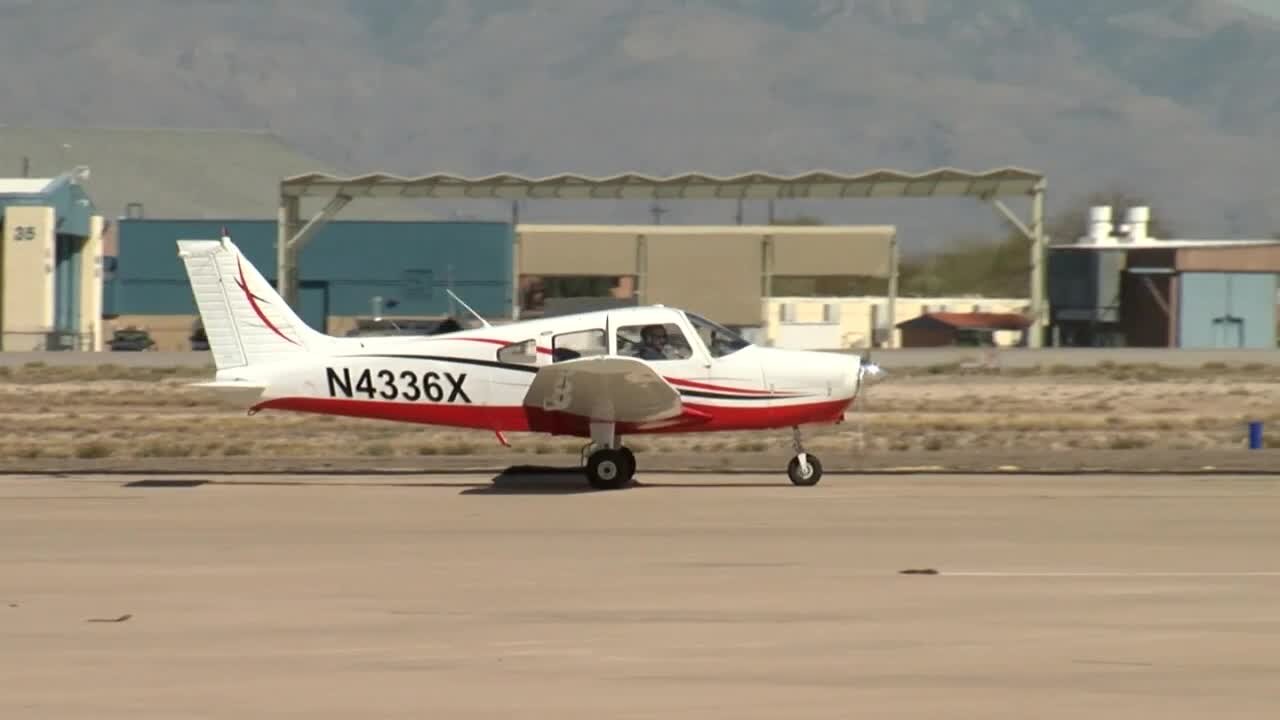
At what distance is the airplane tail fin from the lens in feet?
65.6

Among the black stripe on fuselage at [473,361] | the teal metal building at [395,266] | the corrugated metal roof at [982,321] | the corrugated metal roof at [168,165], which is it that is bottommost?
the black stripe on fuselage at [473,361]

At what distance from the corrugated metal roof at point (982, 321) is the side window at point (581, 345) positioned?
53.5 metres

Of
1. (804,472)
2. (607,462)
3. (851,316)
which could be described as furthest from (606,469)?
(851,316)

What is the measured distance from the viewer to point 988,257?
8488cm

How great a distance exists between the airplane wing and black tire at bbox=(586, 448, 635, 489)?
0.40 m

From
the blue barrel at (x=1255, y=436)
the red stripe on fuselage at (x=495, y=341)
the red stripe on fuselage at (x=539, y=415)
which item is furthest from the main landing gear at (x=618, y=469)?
the blue barrel at (x=1255, y=436)

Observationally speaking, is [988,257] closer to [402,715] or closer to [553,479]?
[553,479]

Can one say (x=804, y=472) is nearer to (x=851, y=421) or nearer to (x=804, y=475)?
(x=804, y=475)

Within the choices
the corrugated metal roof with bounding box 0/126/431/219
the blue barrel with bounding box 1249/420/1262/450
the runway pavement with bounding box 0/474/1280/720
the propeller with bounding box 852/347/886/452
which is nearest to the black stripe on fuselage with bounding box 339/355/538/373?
the runway pavement with bounding box 0/474/1280/720

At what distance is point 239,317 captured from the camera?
65.7 feet

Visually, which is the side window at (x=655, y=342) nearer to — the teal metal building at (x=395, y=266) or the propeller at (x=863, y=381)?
the propeller at (x=863, y=381)

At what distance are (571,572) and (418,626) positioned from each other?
2.33 meters

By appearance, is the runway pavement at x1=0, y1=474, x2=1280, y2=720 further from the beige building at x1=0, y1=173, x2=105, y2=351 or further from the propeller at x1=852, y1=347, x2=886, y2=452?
the beige building at x1=0, y1=173, x2=105, y2=351

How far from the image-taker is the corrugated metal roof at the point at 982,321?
72.4 metres
